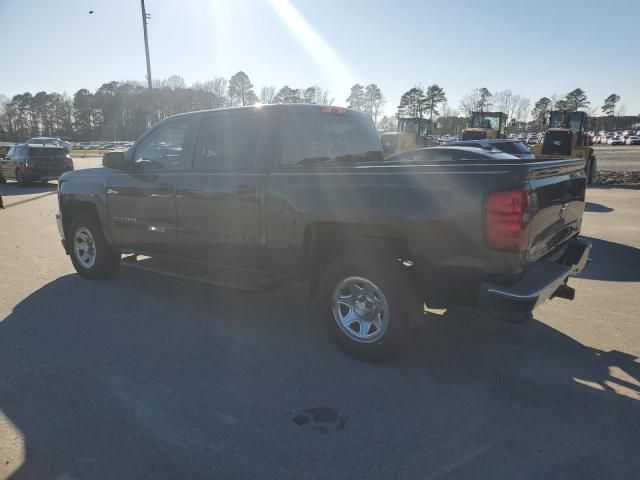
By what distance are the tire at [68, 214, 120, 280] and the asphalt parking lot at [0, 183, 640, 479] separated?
570 millimetres

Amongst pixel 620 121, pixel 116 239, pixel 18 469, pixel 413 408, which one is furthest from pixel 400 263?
pixel 620 121

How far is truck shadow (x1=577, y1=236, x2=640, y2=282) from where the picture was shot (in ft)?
20.7

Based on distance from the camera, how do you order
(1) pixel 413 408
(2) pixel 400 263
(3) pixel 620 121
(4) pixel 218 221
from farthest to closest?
(3) pixel 620 121
(4) pixel 218 221
(2) pixel 400 263
(1) pixel 413 408

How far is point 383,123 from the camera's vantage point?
115 meters

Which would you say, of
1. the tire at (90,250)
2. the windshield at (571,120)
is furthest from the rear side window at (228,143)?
the windshield at (571,120)

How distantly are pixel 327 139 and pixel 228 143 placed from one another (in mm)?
998

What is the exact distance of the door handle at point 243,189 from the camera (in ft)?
14.0

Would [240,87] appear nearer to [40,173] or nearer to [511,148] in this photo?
[40,173]

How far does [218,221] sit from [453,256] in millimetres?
2359

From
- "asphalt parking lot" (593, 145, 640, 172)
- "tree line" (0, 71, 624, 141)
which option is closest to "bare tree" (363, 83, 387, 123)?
"tree line" (0, 71, 624, 141)

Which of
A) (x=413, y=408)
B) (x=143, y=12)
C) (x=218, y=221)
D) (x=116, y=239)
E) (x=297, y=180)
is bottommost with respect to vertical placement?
(x=413, y=408)

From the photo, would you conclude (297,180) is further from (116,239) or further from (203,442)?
(116,239)

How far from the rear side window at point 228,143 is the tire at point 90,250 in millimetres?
2021

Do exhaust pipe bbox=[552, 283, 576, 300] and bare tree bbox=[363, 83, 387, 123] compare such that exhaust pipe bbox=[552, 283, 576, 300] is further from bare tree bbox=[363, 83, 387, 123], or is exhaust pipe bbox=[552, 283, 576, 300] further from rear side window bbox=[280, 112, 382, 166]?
bare tree bbox=[363, 83, 387, 123]
